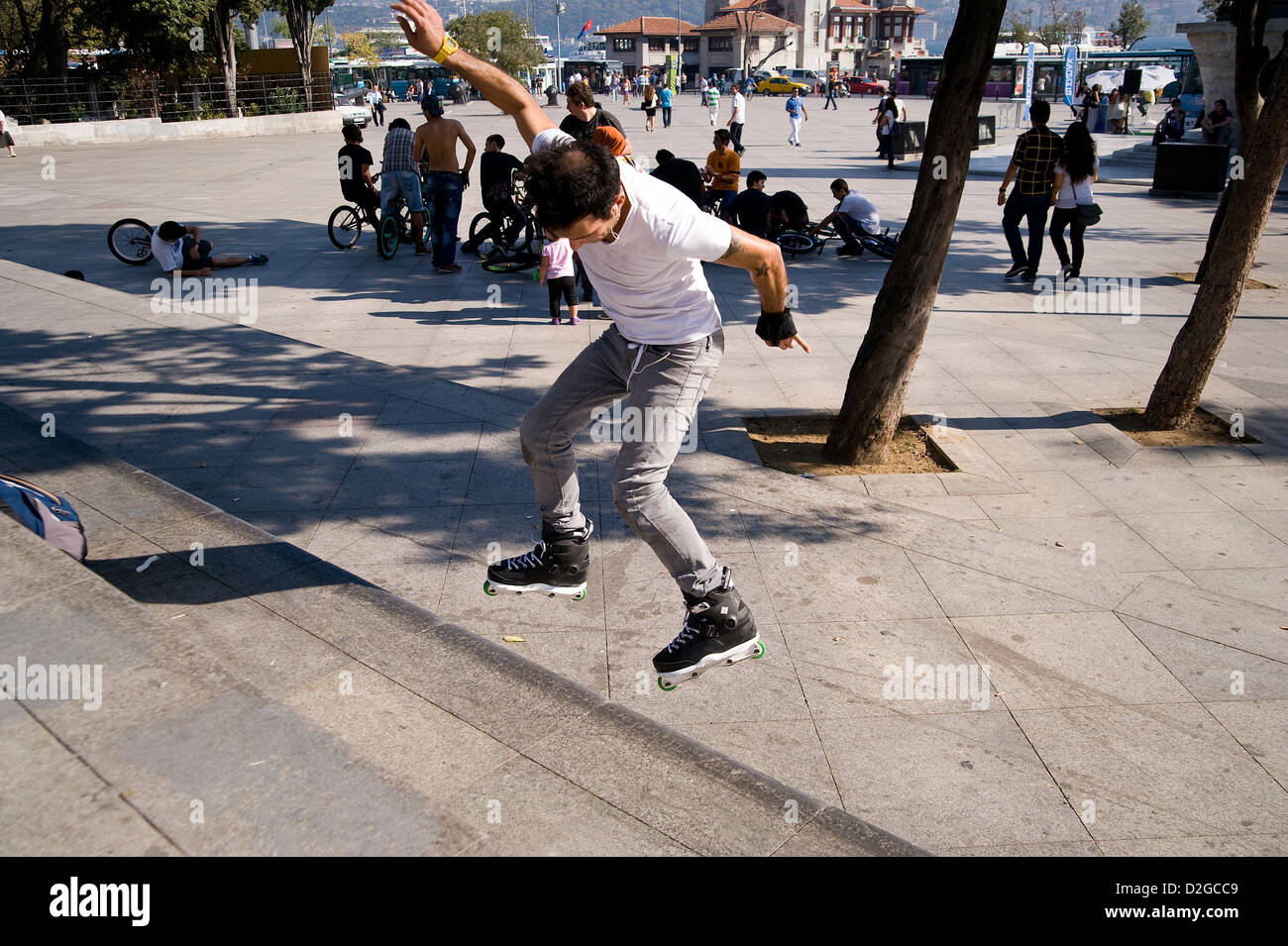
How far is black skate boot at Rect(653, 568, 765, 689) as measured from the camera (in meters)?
3.61

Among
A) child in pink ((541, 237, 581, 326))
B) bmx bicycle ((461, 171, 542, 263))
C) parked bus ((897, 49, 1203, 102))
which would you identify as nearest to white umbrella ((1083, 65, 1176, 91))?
parked bus ((897, 49, 1203, 102))

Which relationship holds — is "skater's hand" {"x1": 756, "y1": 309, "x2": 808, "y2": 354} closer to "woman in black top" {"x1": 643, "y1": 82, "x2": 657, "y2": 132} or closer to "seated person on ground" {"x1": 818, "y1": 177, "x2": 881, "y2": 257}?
"seated person on ground" {"x1": 818, "y1": 177, "x2": 881, "y2": 257}

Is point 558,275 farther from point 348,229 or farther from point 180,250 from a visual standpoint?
point 348,229

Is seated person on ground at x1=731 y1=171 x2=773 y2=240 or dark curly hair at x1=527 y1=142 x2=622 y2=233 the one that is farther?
seated person on ground at x1=731 y1=171 x2=773 y2=240

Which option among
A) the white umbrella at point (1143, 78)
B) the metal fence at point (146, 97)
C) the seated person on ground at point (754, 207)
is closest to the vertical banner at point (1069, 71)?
the white umbrella at point (1143, 78)

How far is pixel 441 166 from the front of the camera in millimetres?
11617

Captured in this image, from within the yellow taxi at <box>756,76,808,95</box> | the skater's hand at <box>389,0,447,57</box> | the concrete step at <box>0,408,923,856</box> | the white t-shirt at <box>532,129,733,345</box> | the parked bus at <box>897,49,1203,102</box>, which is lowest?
the concrete step at <box>0,408,923,856</box>

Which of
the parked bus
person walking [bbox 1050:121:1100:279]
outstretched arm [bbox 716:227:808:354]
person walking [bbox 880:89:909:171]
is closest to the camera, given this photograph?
outstretched arm [bbox 716:227:808:354]

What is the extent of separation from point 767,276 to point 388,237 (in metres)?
10.4

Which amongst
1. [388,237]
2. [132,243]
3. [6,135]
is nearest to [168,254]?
[132,243]

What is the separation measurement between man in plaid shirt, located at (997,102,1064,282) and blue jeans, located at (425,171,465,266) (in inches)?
261

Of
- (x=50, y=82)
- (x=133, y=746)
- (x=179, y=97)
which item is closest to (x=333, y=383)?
(x=133, y=746)

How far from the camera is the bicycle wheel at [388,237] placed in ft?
41.1
